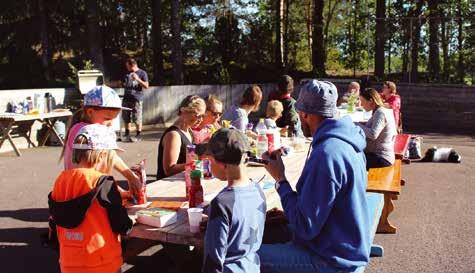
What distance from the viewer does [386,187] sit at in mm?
5438

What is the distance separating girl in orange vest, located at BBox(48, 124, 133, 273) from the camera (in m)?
2.86

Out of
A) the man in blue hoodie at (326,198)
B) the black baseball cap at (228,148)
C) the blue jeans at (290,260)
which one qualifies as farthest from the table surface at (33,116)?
the black baseball cap at (228,148)

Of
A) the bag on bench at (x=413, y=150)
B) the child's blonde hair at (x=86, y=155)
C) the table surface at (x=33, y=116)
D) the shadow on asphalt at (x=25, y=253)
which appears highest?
the child's blonde hair at (x=86, y=155)

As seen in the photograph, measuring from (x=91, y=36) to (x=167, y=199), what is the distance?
50.7 feet

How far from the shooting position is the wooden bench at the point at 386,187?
5.36m

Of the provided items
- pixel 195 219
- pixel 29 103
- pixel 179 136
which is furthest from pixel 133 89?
pixel 195 219

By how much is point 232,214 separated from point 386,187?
10.4 feet

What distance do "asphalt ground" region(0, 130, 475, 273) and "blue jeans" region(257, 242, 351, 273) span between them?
1.13 metres

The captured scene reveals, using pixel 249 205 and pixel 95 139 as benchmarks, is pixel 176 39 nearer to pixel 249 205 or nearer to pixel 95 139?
pixel 95 139

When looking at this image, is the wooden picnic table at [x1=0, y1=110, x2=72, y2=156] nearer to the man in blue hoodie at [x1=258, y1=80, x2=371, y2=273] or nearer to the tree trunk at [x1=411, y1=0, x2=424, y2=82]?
the man in blue hoodie at [x1=258, y1=80, x2=371, y2=273]

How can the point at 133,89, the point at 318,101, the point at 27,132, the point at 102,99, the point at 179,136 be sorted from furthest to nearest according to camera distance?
the point at 133,89, the point at 27,132, the point at 179,136, the point at 102,99, the point at 318,101

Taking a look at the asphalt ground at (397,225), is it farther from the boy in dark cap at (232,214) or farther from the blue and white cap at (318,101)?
the blue and white cap at (318,101)

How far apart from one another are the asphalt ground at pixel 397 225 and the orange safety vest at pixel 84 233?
3.54 feet

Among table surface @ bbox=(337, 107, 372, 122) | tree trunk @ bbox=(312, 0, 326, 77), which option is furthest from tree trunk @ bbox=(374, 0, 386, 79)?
table surface @ bbox=(337, 107, 372, 122)
